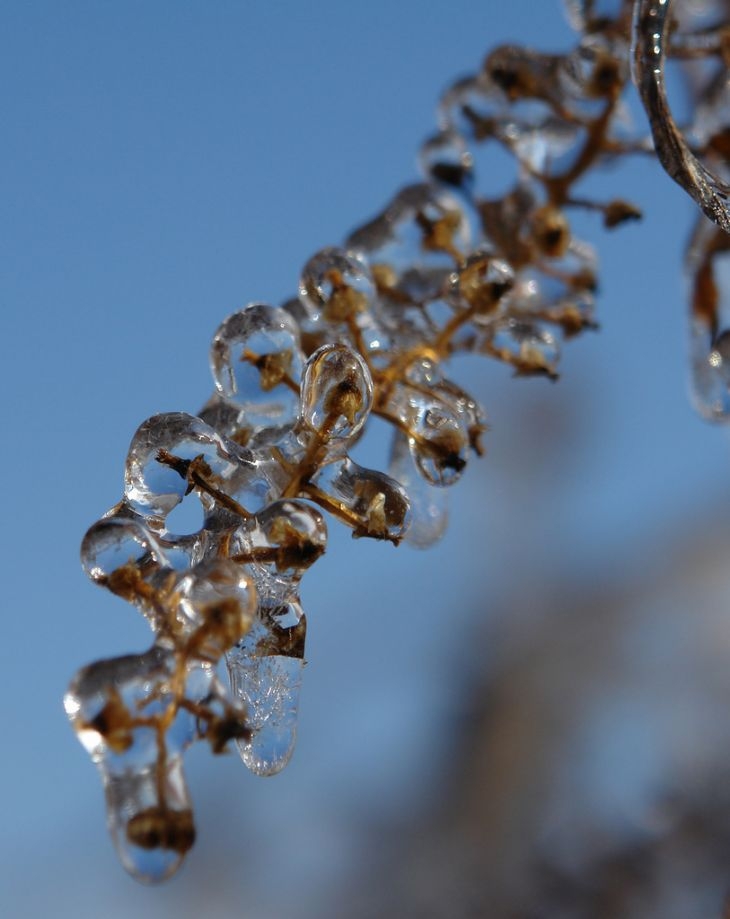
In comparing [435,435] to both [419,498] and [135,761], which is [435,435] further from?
[135,761]

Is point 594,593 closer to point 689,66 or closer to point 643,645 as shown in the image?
point 643,645

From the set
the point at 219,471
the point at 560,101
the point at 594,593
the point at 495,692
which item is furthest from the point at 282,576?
the point at 594,593

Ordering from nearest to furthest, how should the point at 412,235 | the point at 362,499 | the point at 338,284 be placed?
the point at 362,499
the point at 338,284
the point at 412,235

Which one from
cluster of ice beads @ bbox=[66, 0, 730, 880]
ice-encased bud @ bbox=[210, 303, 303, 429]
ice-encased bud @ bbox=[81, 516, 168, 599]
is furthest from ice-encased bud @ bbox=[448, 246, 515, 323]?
ice-encased bud @ bbox=[81, 516, 168, 599]

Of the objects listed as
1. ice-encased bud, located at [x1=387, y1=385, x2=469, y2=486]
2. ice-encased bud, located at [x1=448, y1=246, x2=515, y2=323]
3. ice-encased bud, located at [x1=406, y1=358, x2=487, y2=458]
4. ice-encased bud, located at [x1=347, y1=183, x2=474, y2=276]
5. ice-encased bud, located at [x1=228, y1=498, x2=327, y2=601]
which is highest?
ice-encased bud, located at [x1=347, y1=183, x2=474, y2=276]

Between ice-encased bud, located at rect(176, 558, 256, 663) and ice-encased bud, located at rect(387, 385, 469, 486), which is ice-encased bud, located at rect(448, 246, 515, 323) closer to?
ice-encased bud, located at rect(387, 385, 469, 486)

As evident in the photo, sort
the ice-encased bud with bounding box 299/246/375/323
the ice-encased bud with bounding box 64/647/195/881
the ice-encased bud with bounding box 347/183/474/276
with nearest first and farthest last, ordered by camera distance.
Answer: the ice-encased bud with bounding box 64/647/195/881 → the ice-encased bud with bounding box 299/246/375/323 → the ice-encased bud with bounding box 347/183/474/276

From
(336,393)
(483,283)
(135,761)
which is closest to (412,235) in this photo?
(483,283)

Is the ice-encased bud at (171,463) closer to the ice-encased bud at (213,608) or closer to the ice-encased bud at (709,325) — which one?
the ice-encased bud at (213,608)
